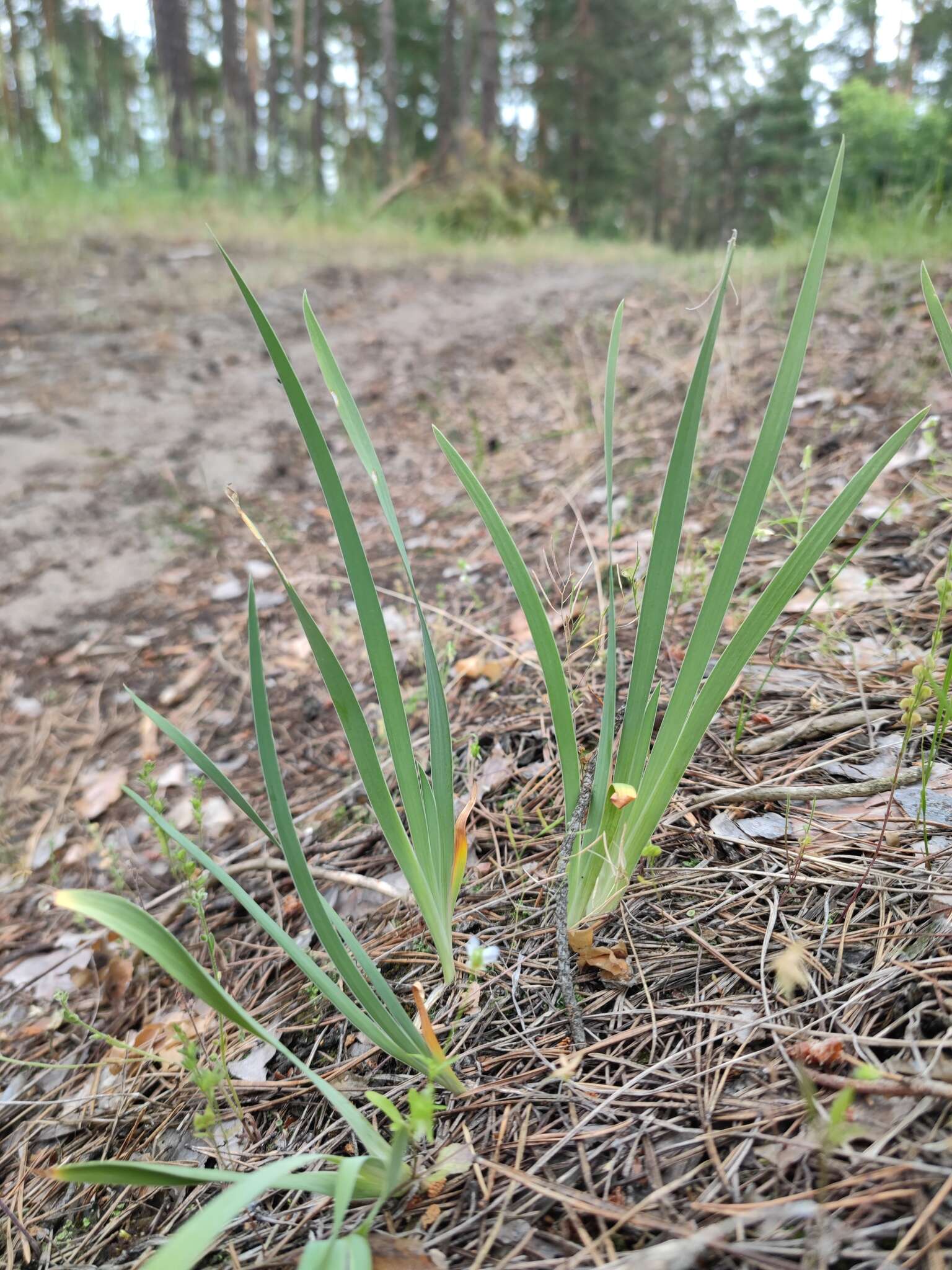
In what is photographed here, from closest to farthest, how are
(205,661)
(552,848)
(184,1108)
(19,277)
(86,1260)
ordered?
1. (86,1260)
2. (184,1108)
3. (552,848)
4. (205,661)
5. (19,277)

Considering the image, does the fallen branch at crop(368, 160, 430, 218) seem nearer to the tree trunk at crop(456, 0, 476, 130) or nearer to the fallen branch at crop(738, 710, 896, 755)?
the tree trunk at crop(456, 0, 476, 130)

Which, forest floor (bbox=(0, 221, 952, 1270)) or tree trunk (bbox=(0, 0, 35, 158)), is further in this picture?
tree trunk (bbox=(0, 0, 35, 158))

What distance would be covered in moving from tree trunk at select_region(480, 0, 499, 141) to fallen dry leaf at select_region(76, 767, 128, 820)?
10.7 meters

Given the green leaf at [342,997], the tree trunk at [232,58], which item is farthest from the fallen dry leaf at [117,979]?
the tree trunk at [232,58]

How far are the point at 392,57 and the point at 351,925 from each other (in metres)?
13.4

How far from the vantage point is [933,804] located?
101 centimetres

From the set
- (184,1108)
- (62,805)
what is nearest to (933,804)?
(184,1108)

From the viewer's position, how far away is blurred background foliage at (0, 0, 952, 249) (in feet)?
19.3

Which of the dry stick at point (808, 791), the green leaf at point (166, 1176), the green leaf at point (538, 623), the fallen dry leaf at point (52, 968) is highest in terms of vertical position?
the green leaf at point (538, 623)

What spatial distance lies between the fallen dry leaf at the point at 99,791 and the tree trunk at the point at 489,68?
35.2ft

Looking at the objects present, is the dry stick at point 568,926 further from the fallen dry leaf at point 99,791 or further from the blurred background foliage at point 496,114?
the blurred background foliage at point 496,114

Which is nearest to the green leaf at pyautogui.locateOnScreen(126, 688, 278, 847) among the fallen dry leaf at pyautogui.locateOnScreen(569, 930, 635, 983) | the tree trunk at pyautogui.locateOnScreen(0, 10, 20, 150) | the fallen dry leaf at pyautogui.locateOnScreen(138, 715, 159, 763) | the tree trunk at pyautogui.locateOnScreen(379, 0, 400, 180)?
the fallen dry leaf at pyautogui.locateOnScreen(569, 930, 635, 983)

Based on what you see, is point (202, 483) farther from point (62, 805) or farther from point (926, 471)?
point (926, 471)

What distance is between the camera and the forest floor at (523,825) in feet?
2.29
